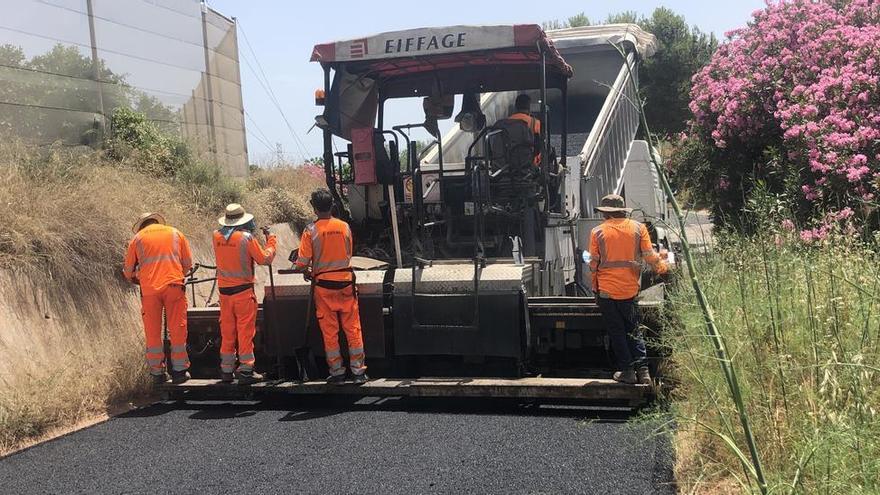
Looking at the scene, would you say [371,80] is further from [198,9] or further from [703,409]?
[198,9]

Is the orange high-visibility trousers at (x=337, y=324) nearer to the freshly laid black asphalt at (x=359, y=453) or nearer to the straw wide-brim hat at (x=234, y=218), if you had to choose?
the freshly laid black asphalt at (x=359, y=453)

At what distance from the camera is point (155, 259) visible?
5.42 meters

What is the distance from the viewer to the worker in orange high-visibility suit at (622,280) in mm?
4789

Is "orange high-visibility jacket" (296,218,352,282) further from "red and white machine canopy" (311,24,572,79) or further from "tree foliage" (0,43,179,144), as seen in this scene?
"tree foliage" (0,43,179,144)

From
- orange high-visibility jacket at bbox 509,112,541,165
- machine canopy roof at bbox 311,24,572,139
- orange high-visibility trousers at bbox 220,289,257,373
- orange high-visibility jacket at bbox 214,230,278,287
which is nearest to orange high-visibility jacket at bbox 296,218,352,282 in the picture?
orange high-visibility jacket at bbox 214,230,278,287

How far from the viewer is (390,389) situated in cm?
499

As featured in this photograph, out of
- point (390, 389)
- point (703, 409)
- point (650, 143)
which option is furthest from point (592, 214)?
point (650, 143)

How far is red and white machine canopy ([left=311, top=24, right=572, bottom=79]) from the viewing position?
523 cm

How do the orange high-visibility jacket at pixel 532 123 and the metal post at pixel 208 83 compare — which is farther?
the metal post at pixel 208 83

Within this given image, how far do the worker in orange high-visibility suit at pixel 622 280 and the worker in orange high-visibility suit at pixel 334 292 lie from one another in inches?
67.9

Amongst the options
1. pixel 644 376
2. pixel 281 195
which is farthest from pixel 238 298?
pixel 281 195

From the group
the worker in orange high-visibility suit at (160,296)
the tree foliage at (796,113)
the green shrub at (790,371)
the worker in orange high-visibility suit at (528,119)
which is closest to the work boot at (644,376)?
the green shrub at (790,371)

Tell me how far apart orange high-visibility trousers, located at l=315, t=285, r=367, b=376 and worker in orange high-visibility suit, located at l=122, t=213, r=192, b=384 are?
1.13m

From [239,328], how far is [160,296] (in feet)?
2.16
